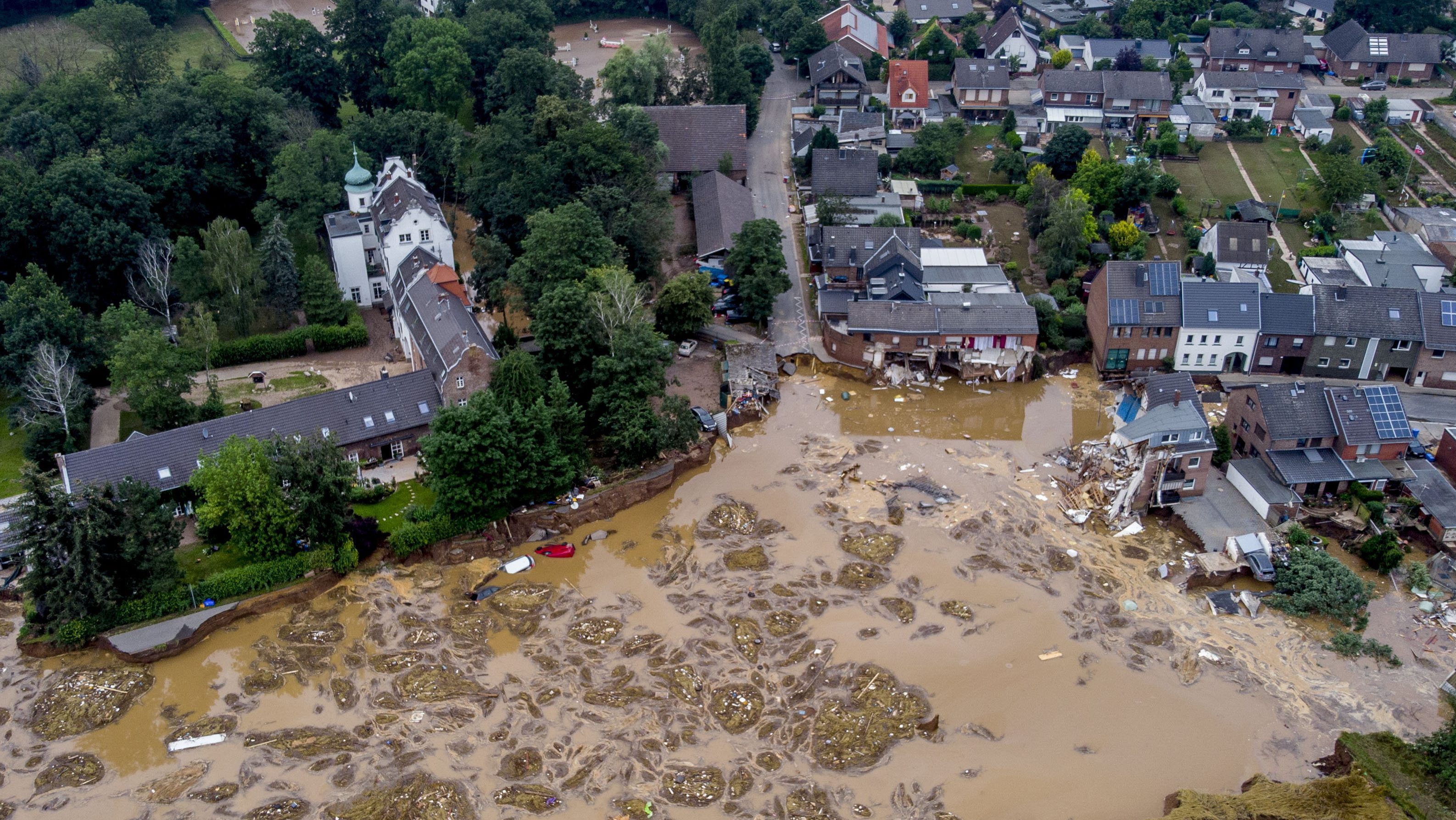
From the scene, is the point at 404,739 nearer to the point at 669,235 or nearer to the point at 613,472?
the point at 613,472

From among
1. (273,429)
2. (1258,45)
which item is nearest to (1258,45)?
(1258,45)

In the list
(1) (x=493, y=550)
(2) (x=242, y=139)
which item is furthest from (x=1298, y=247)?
(2) (x=242, y=139)

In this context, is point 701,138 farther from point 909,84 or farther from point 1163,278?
point 1163,278

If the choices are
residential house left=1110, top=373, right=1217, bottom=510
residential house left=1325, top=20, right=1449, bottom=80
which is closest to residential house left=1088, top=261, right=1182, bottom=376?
residential house left=1110, top=373, right=1217, bottom=510

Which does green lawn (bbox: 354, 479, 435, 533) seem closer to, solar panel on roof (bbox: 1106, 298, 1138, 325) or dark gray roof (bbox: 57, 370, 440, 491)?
dark gray roof (bbox: 57, 370, 440, 491)

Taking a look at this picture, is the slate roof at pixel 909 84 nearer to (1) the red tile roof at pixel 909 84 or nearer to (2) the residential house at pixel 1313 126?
(1) the red tile roof at pixel 909 84

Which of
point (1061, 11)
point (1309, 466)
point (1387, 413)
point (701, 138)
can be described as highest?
point (1061, 11)
